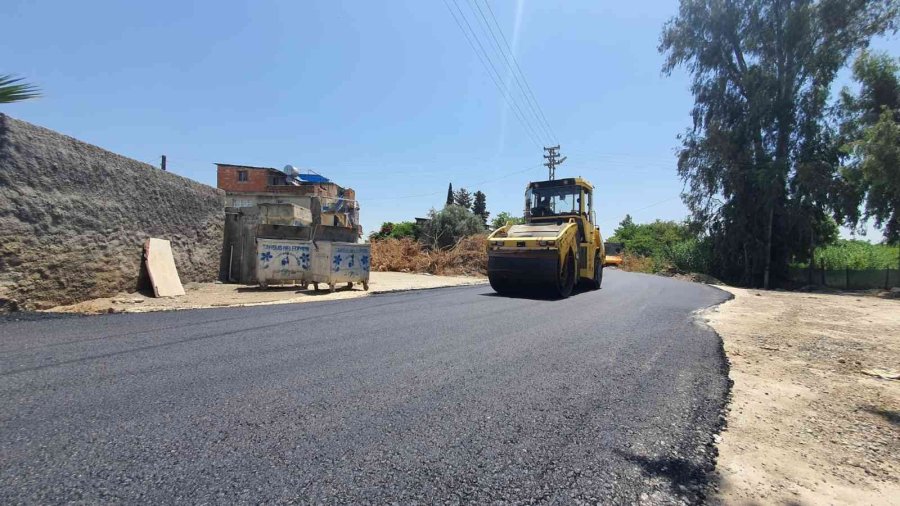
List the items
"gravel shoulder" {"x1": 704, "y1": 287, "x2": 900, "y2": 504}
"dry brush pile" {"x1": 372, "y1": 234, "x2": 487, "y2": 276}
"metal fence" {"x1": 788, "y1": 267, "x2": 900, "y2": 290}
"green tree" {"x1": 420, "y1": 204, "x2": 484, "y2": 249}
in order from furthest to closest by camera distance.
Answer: "green tree" {"x1": 420, "y1": 204, "x2": 484, "y2": 249} < "metal fence" {"x1": 788, "y1": 267, "x2": 900, "y2": 290} < "dry brush pile" {"x1": 372, "y1": 234, "x2": 487, "y2": 276} < "gravel shoulder" {"x1": 704, "y1": 287, "x2": 900, "y2": 504}

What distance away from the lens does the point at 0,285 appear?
19.1 feet

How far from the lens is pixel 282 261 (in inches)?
421

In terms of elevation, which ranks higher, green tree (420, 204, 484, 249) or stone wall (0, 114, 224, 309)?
green tree (420, 204, 484, 249)

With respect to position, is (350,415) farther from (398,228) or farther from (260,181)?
(260,181)

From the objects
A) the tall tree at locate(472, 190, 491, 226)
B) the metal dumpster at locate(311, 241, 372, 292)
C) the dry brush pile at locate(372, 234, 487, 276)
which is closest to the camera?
the metal dumpster at locate(311, 241, 372, 292)

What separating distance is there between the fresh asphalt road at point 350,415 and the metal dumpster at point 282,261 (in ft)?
16.3

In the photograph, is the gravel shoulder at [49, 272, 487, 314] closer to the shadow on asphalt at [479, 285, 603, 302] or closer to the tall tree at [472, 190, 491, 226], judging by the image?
the shadow on asphalt at [479, 285, 603, 302]

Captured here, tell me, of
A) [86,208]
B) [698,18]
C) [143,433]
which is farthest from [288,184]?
[143,433]

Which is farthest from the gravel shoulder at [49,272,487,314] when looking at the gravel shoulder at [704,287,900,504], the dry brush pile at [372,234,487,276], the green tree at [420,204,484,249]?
the green tree at [420,204,484,249]

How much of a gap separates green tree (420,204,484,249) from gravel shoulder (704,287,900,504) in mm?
21506

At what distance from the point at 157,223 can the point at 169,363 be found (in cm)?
612

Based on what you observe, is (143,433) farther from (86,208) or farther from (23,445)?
(86,208)

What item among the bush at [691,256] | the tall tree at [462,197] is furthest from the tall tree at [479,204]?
the bush at [691,256]

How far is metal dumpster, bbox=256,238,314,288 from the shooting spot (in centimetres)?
1041
